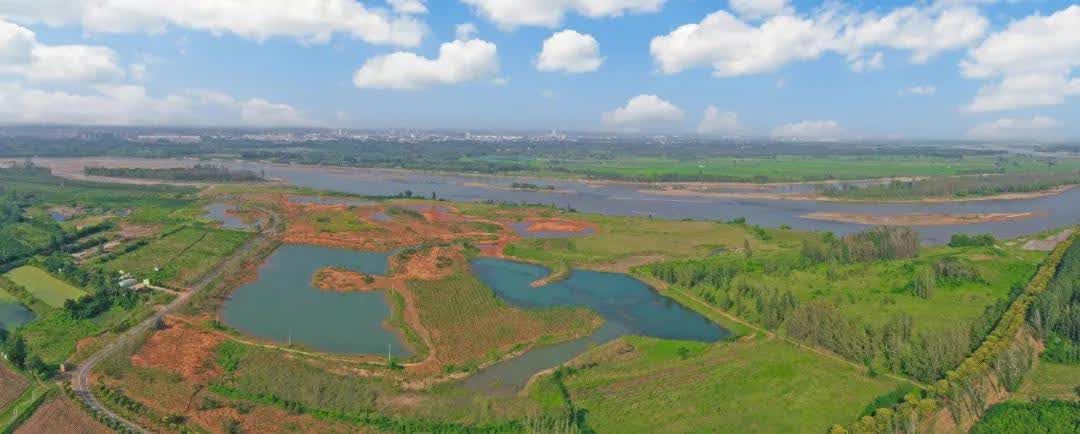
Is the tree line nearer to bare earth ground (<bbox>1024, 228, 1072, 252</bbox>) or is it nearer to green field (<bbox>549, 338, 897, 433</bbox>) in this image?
green field (<bbox>549, 338, 897, 433</bbox>)

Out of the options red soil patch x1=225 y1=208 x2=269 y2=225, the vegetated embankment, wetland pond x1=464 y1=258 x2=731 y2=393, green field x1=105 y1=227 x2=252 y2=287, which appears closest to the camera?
the vegetated embankment

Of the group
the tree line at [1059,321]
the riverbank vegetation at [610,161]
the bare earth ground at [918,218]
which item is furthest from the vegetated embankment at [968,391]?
the riverbank vegetation at [610,161]

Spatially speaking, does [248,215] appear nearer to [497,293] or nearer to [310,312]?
[310,312]

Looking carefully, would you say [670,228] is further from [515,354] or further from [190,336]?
[190,336]

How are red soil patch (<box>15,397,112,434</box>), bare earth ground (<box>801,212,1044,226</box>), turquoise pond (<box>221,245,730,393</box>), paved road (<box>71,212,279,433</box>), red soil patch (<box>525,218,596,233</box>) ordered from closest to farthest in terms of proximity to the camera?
red soil patch (<box>15,397,112,434</box>), paved road (<box>71,212,279,433</box>), turquoise pond (<box>221,245,730,393</box>), red soil patch (<box>525,218,596,233</box>), bare earth ground (<box>801,212,1044,226</box>)

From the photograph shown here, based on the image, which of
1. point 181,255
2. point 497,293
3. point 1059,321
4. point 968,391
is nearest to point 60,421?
point 497,293

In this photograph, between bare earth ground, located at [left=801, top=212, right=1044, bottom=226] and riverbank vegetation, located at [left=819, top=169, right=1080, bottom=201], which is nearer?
bare earth ground, located at [left=801, top=212, right=1044, bottom=226]

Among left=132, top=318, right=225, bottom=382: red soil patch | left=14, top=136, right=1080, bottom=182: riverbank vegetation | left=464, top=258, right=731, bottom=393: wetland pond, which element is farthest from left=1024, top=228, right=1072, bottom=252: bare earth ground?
left=14, top=136, right=1080, bottom=182: riverbank vegetation
